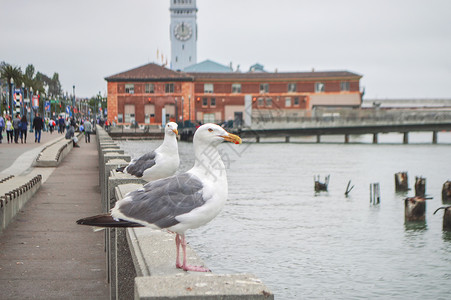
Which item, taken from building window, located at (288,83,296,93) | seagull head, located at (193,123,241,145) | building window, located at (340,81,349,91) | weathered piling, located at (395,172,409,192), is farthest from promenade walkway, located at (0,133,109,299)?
building window, located at (340,81,349,91)

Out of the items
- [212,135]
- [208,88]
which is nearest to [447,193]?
[212,135]

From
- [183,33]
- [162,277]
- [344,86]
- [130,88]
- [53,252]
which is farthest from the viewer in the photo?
[183,33]

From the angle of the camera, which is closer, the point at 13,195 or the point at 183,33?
the point at 13,195

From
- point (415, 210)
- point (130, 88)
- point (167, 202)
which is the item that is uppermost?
point (130, 88)

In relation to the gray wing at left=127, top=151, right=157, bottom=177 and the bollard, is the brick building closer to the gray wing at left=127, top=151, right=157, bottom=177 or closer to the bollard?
the bollard

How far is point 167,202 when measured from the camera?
427cm

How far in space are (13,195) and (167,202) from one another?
6242 millimetres

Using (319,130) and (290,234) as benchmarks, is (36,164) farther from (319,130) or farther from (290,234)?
(319,130)

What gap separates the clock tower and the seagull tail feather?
151m

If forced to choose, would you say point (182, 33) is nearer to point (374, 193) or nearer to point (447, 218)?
point (374, 193)

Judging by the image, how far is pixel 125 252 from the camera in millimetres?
5117

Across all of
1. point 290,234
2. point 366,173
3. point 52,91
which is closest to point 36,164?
point 290,234

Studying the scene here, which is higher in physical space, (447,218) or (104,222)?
(104,222)

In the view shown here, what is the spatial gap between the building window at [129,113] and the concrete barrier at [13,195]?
239 ft
